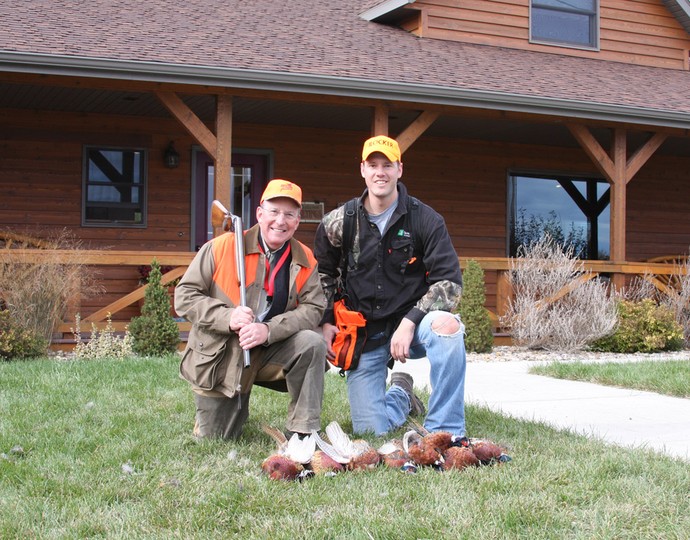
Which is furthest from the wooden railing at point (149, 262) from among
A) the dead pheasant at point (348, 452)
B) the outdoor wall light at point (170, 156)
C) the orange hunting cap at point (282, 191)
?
the dead pheasant at point (348, 452)

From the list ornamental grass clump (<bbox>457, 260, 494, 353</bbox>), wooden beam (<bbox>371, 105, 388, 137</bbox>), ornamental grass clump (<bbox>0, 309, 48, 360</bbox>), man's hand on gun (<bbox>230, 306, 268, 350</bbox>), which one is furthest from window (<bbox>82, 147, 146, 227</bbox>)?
man's hand on gun (<bbox>230, 306, 268, 350</bbox>)

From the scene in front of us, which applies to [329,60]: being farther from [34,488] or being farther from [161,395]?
[34,488]

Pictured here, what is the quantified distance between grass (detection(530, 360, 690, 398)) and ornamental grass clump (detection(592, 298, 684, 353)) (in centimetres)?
194

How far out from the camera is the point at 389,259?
14.8 ft

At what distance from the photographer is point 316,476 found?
3.60 meters

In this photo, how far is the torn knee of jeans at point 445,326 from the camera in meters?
4.16

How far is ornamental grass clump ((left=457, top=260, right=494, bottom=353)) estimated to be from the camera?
970 cm

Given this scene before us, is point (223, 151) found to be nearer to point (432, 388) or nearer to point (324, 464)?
point (432, 388)

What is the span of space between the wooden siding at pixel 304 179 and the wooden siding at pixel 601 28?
5.41 ft

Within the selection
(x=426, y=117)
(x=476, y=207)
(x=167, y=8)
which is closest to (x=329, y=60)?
(x=426, y=117)

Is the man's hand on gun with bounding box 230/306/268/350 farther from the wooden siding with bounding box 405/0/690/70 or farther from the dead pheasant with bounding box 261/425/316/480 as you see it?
the wooden siding with bounding box 405/0/690/70

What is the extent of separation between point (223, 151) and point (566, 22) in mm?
6790

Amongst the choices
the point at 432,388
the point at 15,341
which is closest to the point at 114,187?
the point at 15,341

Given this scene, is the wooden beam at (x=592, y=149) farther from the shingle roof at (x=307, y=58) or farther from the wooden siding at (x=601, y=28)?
the wooden siding at (x=601, y=28)
